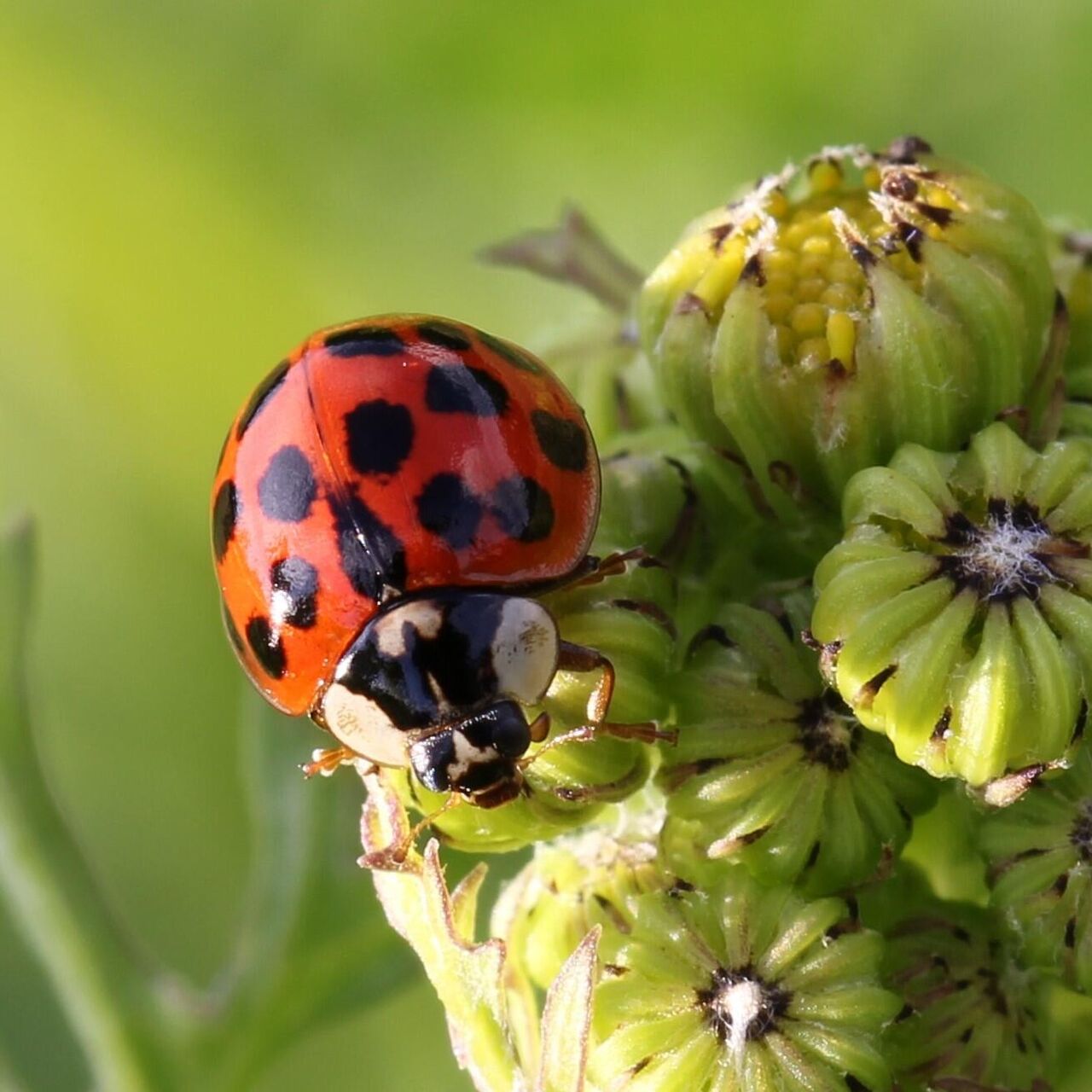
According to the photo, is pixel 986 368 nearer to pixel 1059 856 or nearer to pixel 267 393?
pixel 1059 856

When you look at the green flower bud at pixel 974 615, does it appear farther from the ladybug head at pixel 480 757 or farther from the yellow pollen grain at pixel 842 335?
the ladybug head at pixel 480 757

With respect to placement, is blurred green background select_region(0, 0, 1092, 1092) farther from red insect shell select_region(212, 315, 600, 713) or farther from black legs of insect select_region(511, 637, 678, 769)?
black legs of insect select_region(511, 637, 678, 769)

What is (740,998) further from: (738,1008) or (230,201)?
(230,201)

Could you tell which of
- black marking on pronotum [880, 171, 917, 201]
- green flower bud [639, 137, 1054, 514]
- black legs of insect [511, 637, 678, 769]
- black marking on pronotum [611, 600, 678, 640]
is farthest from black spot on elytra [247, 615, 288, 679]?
black marking on pronotum [880, 171, 917, 201]

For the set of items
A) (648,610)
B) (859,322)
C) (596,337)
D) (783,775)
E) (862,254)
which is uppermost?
(862,254)

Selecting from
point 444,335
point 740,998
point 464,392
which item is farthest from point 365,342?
point 740,998

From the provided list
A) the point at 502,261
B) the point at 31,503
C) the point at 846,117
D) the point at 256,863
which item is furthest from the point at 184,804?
the point at 846,117

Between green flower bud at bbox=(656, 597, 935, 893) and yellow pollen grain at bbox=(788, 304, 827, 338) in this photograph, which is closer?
green flower bud at bbox=(656, 597, 935, 893)
